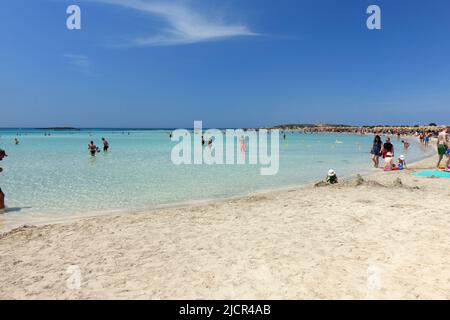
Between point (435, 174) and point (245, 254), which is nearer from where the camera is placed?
point (245, 254)

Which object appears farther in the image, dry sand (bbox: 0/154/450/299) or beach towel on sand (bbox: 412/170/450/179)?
beach towel on sand (bbox: 412/170/450/179)

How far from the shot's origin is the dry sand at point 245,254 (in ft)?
15.7

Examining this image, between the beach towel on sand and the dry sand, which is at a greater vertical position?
the beach towel on sand

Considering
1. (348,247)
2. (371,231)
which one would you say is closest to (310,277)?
(348,247)

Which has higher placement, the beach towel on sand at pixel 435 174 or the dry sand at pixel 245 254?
the beach towel on sand at pixel 435 174

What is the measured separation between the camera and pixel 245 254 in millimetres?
6109

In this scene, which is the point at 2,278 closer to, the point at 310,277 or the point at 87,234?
the point at 87,234

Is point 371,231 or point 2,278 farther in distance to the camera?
point 371,231

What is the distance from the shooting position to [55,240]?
23.7 ft

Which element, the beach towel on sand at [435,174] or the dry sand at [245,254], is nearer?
the dry sand at [245,254]

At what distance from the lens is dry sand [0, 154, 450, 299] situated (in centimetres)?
479

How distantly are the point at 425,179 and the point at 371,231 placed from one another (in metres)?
9.09

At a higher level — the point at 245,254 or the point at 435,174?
the point at 435,174
